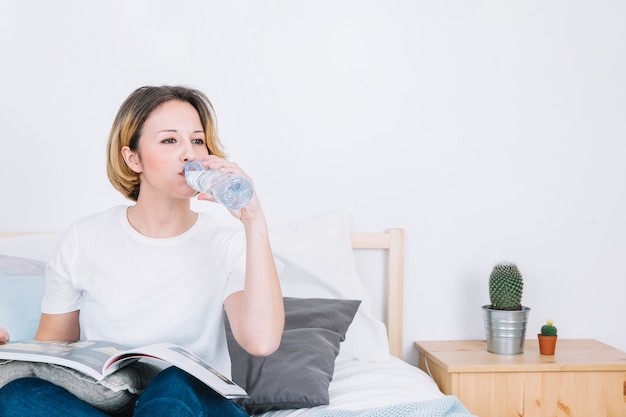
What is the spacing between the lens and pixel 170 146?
133 centimetres

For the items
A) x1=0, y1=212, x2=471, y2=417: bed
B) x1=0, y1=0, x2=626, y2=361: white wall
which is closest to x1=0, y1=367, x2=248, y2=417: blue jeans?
x1=0, y1=212, x2=471, y2=417: bed

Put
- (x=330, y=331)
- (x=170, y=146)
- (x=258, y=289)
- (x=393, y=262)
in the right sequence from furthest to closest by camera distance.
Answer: (x=393, y=262) → (x=330, y=331) → (x=170, y=146) → (x=258, y=289)

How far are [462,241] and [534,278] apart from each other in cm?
27

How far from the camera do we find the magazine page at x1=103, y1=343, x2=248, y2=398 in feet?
3.43

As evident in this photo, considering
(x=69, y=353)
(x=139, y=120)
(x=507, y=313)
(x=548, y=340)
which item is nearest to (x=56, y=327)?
(x=69, y=353)

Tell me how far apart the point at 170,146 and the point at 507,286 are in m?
1.10

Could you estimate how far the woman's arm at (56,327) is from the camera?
140 centimetres

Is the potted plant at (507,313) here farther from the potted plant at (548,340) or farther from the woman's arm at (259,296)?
the woman's arm at (259,296)

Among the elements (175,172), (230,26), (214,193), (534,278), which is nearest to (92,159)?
(230,26)

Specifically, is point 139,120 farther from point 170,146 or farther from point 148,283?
point 148,283

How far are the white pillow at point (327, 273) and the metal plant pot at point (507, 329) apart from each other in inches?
12.1

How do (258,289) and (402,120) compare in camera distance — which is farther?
(402,120)

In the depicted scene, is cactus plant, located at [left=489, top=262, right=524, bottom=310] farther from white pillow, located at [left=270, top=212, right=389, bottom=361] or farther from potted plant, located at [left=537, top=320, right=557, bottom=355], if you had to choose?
white pillow, located at [left=270, top=212, right=389, bottom=361]

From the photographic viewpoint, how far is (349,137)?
7.29ft
